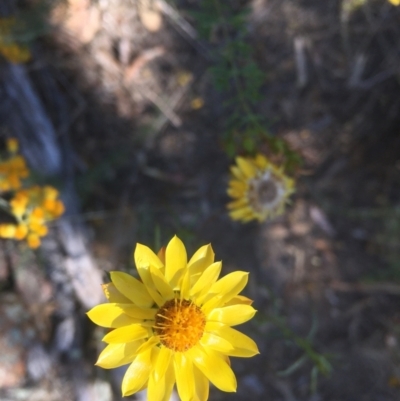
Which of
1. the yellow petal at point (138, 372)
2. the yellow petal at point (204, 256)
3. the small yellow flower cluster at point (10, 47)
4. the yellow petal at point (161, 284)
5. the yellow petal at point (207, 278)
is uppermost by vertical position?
the small yellow flower cluster at point (10, 47)

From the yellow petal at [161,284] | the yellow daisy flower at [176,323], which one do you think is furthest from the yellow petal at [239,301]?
the yellow petal at [161,284]

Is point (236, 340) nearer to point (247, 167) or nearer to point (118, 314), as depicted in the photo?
point (118, 314)

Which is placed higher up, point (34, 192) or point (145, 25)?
point (145, 25)

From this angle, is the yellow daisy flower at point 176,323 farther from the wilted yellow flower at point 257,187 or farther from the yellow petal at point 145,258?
the wilted yellow flower at point 257,187

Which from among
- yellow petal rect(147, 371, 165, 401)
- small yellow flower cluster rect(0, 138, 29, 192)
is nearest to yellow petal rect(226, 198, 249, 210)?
yellow petal rect(147, 371, 165, 401)

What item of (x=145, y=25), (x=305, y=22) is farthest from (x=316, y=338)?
(x=145, y=25)

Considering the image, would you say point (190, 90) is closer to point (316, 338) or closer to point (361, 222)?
point (361, 222)

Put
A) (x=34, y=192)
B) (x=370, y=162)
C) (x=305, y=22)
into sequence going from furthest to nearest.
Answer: (x=370, y=162), (x=305, y=22), (x=34, y=192)
